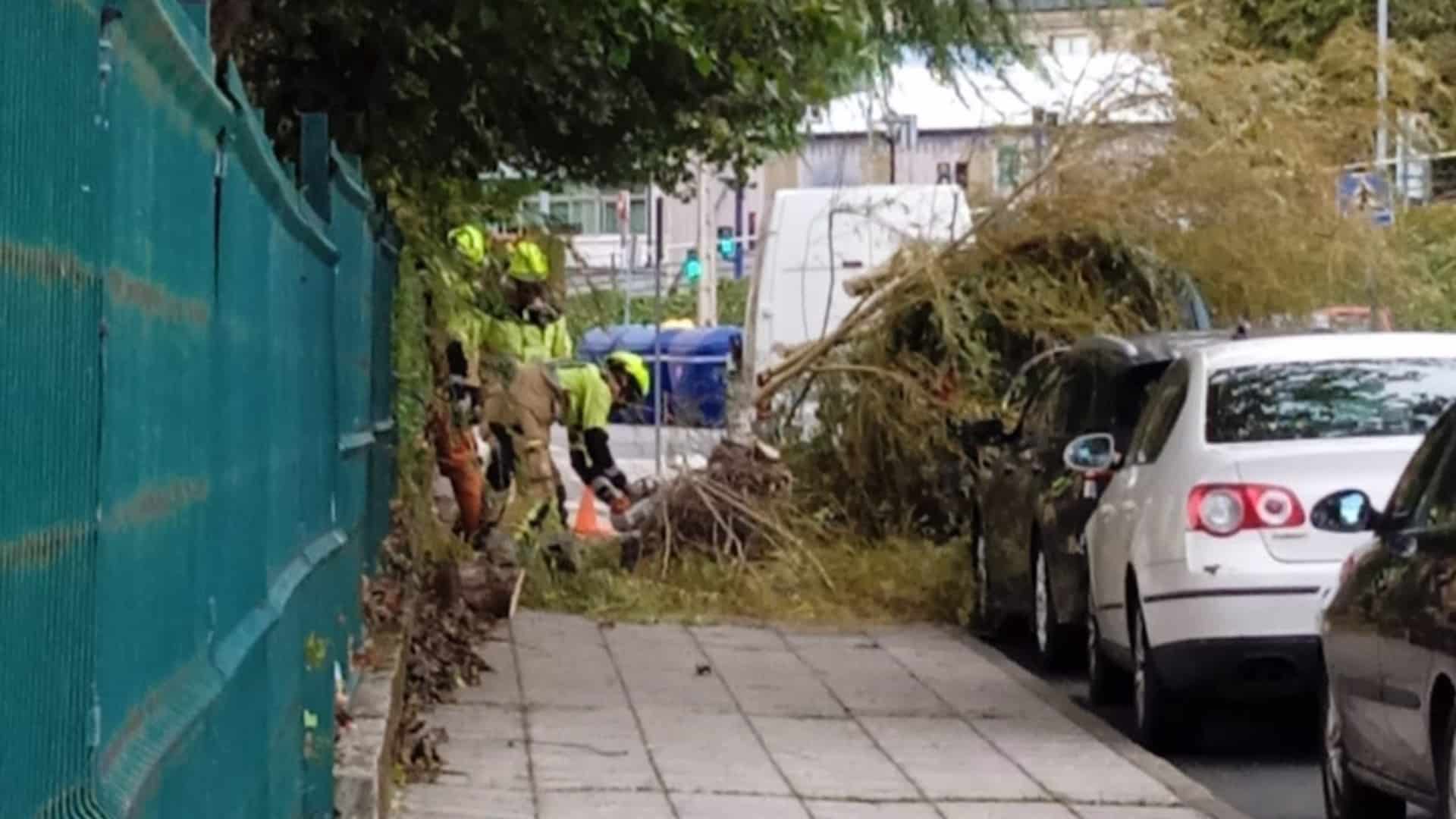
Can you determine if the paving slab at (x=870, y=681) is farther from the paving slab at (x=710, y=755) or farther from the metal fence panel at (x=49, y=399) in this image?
the metal fence panel at (x=49, y=399)

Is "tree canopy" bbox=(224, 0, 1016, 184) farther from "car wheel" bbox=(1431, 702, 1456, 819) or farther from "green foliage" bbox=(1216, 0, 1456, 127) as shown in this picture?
"green foliage" bbox=(1216, 0, 1456, 127)

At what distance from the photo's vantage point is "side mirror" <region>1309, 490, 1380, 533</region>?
888 cm

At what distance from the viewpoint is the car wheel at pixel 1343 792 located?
29.1 feet

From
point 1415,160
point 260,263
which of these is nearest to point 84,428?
point 260,263

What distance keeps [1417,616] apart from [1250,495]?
8.66ft

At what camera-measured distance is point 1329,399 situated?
11125mm

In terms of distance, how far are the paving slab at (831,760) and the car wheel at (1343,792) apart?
5.19 ft

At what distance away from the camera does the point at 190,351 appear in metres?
4.42

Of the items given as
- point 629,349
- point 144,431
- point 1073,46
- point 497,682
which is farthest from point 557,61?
point 629,349

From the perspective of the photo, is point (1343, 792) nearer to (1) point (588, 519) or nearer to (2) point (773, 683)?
(2) point (773, 683)

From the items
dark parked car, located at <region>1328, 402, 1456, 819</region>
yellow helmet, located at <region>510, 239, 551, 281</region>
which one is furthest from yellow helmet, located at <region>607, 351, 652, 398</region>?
dark parked car, located at <region>1328, 402, 1456, 819</region>

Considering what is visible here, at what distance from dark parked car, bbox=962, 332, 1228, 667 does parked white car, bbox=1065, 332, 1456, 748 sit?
113 centimetres

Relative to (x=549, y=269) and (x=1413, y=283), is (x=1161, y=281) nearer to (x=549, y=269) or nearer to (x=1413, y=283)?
(x=1413, y=283)

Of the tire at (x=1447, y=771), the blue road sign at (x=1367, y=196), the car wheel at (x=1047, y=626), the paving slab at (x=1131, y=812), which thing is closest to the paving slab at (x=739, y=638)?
the car wheel at (x=1047, y=626)
